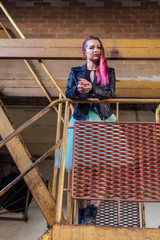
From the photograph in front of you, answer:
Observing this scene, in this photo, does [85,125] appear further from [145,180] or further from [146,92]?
[146,92]

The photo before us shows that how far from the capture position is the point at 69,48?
333 cm

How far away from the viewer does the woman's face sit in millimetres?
2585

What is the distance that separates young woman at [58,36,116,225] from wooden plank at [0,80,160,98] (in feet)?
5.89

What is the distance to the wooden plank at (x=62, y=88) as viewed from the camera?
4.34 m

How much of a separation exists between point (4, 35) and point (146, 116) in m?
3.12

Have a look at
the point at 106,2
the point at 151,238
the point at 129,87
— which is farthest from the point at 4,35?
the point at 151,238

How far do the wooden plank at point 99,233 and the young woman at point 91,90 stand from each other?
39 centimetres

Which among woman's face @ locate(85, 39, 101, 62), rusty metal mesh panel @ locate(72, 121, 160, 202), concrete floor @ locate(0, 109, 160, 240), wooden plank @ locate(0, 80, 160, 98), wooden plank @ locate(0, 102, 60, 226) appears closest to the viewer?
rusty metal mesh panel @ locate(72, 121, 160, 202)

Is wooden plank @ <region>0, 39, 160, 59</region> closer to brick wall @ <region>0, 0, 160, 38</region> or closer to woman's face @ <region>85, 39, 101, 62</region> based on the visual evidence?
woman's face @ <region>85, 39, 101, 62</region>

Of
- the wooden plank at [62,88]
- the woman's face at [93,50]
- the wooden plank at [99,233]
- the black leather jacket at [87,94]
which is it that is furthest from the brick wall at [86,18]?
the wooden plank at [99,233]

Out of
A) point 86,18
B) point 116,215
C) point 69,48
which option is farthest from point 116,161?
point 86,18

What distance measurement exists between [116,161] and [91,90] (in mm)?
634

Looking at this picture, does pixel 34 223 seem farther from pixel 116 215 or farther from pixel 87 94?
pixel 87 94

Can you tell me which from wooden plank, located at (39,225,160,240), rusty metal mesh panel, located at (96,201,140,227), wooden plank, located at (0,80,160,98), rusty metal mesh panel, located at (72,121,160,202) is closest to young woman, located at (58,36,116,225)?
rusty metal mesh panel, located at (72,121,160,202)
